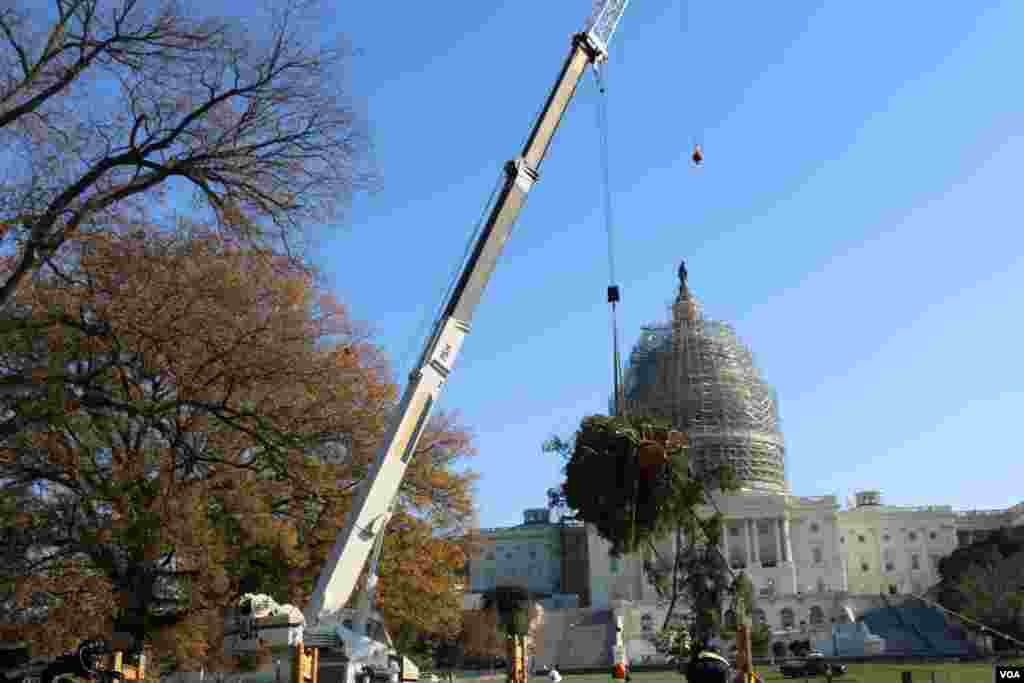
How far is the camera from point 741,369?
412 ft

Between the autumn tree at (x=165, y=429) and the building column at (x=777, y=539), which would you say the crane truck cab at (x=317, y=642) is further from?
the building column at (x=777, y=539)

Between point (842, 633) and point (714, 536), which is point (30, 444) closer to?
point (714, 536)

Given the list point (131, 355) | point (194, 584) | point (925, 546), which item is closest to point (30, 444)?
point (131, 355)

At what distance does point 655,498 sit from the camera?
48.8 meters

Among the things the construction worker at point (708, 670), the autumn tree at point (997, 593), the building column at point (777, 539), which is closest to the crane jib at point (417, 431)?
the construction worker at point (708, 670)

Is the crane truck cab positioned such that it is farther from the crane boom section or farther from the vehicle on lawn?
the vehicle on lawn

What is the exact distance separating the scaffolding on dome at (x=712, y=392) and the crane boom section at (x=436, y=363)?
94.8 m

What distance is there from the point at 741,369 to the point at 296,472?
102265 mm

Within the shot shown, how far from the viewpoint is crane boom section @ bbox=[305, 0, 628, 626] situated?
1916 centimetres

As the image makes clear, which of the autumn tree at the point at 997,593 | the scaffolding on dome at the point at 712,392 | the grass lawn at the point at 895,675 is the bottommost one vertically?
the grass lawn at the point at 895,675

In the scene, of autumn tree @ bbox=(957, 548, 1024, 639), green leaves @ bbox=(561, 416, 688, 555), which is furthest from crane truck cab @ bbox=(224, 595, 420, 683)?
autumn tree @ bbox=(957, 548, 1024, 639)

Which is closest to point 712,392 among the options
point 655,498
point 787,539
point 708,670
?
point 787,539

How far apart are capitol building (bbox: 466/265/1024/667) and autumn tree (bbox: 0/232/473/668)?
2744 inches

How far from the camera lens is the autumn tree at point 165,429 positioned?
24.6m
